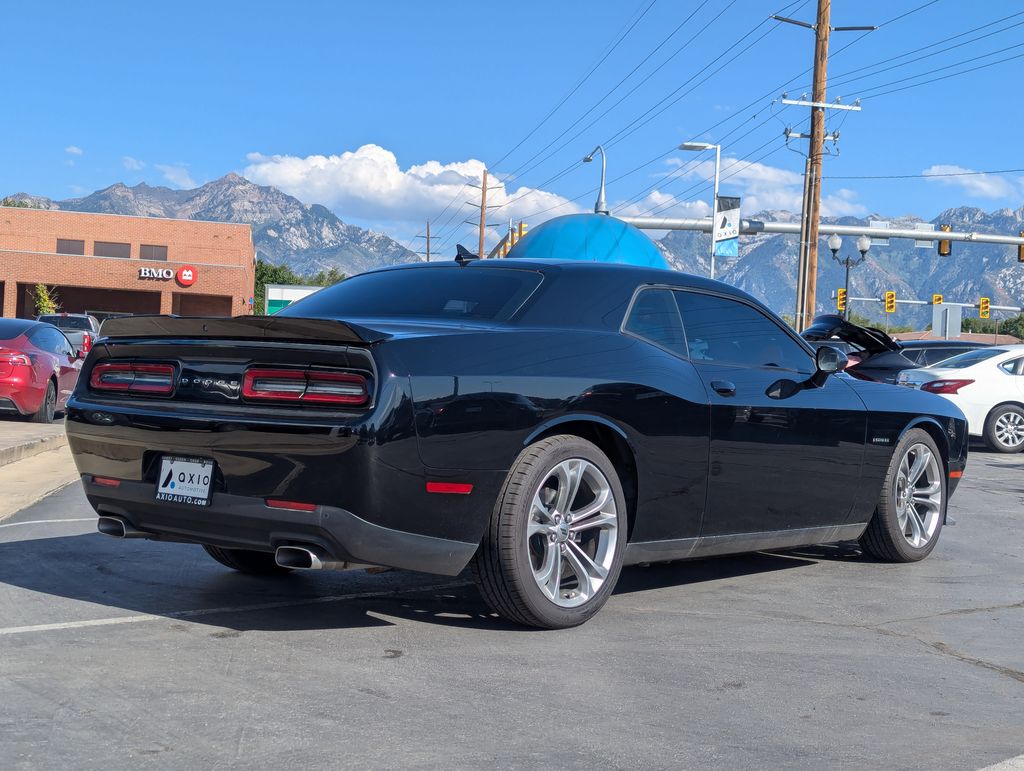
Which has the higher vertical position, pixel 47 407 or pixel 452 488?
pixel 452 488

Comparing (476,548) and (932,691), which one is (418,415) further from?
(932,691)

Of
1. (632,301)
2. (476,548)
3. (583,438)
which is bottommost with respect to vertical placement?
(476,548)

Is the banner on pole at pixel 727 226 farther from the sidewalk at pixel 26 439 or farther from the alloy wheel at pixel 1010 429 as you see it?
the sidewalk at pixel 26 439

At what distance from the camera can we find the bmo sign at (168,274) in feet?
206

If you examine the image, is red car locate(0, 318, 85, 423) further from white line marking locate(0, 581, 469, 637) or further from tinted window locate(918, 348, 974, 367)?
tinted window locate(918, 348, 974, 367)

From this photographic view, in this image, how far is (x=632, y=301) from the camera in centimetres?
527

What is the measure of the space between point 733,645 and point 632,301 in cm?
155

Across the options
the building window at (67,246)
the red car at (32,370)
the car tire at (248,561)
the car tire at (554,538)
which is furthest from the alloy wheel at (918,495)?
the building window at (67,246)

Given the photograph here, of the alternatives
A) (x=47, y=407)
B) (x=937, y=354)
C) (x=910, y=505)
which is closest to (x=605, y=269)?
(x=910, y=505)

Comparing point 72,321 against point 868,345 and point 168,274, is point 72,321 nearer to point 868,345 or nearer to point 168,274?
point 868,345

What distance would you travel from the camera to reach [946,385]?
15969 millimetres

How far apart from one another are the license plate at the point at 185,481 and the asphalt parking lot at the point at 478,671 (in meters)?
0.51

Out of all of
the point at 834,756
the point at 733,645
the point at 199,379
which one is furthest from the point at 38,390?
the point at 834,756

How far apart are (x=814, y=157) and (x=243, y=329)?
88.7 feet
